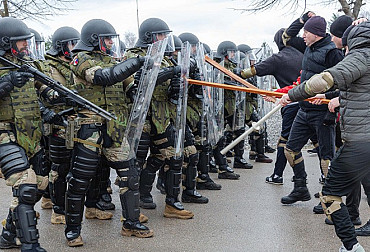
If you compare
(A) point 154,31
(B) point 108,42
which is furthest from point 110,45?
(A) point 154,31

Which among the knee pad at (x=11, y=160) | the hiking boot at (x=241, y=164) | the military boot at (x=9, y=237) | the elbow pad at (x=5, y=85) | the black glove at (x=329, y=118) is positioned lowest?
the hiking boot at (x=241, y=164)

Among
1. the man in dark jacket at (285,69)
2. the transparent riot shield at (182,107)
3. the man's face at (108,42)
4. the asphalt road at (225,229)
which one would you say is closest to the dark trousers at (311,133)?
the asphalt road at (225,229)

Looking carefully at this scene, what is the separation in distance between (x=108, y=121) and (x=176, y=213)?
1.53 meters

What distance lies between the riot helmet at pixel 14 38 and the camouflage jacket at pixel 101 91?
477mm

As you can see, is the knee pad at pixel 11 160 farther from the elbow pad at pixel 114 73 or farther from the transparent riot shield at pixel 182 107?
the transparent riot shield at pixel 182 107

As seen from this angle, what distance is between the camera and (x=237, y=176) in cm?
795

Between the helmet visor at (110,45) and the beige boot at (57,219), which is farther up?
the helmet visor at (110,45)

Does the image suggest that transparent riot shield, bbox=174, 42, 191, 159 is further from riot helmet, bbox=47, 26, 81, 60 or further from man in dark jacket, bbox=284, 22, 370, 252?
man in dark jacket, bbox=284, 22, 370, 252

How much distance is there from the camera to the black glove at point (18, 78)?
4.26 metres

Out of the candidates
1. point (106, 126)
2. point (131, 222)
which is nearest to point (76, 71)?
point (106, 126)

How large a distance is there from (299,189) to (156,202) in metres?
1.78

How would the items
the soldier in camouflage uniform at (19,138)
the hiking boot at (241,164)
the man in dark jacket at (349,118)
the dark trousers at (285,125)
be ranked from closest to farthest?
the man in dark jacket at (349,118) < the soldier in camouflage uniform at (19,138) < the dark trousers at (285,125) < the hiking boot at (241,164)

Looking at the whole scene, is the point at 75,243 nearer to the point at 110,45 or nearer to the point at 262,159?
the point at 110,45

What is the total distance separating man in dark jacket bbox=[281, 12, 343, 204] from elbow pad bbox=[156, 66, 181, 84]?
4.82 feet
